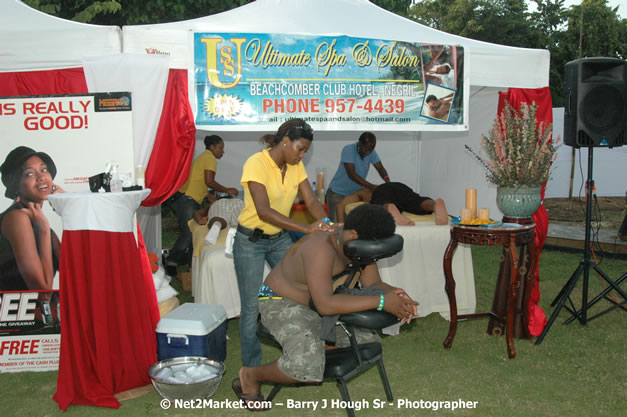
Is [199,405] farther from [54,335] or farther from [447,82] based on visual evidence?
[447,82]

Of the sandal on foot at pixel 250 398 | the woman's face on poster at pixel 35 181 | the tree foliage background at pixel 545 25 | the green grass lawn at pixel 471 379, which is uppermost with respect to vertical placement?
the tree foliage background at pixel 545 25

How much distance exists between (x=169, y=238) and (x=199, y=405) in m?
5.66

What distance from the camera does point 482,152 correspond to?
17.0 ft

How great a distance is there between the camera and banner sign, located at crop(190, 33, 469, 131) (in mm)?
3467

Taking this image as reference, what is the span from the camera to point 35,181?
3.21 m

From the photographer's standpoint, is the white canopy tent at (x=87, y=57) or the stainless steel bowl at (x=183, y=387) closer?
the stainless steel bowl at (x=183, y=387)

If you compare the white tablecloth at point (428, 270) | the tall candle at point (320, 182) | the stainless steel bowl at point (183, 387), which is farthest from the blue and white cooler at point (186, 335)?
the tall candle at point (320, 182)

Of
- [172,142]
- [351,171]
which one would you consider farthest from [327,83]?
[351,171]

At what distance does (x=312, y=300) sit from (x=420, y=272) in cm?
199

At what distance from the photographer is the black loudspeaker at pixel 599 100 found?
12.2 ft

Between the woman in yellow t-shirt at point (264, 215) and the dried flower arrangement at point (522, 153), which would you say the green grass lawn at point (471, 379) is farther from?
the dried flower arrangement at point (522, 153)

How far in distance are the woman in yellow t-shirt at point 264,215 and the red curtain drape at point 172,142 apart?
63 centimetres

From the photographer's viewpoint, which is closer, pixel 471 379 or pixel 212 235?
pixel 471 379

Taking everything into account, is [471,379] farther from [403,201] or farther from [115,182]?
[115,182]
